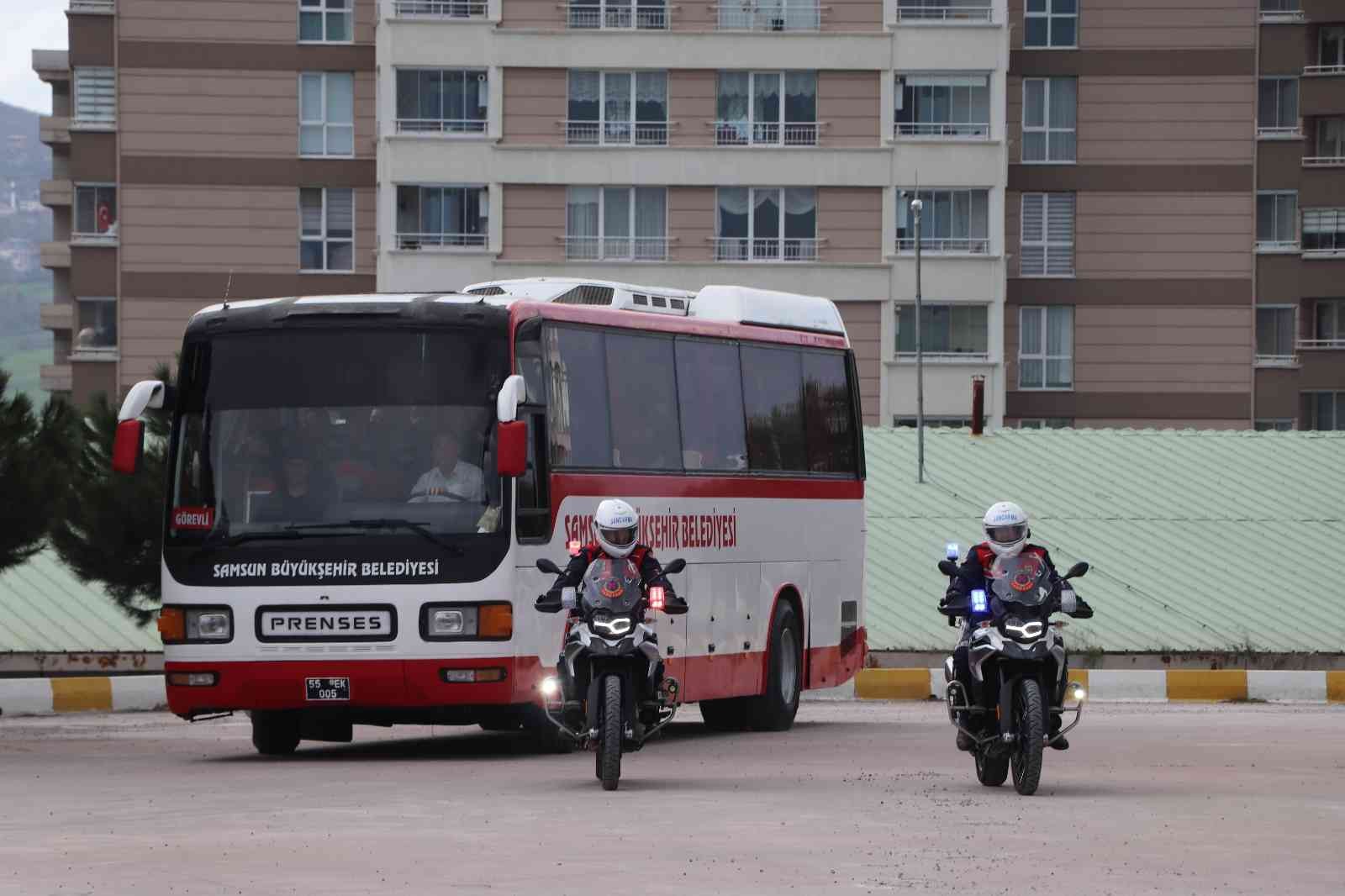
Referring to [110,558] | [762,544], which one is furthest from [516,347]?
[110,558]

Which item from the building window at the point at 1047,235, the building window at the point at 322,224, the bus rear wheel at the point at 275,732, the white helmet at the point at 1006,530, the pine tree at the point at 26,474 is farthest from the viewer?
the building window at the point at 1047,235

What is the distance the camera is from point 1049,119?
68688mm

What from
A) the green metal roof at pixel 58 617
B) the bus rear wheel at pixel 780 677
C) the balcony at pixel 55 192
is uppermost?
the balcony at pixel 55 192

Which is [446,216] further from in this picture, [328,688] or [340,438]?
[328,688]

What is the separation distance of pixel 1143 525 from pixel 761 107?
24.0 meters

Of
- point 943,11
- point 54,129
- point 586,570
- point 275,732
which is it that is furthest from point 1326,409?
point 586,570

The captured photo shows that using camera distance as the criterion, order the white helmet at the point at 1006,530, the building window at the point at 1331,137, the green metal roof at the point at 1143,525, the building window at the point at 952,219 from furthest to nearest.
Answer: the building window at the point at 1331,137, the building window at the point at 952,219, the green metal roof at the point at 1143,525, the white helmet at the point at 1006,530

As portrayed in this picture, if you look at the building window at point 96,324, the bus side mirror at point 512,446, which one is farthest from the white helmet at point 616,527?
the building window at point 96,324

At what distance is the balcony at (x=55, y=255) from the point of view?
80.7 meters

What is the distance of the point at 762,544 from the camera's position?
24.5 m

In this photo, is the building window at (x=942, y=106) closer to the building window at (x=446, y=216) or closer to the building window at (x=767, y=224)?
the building window at (x=767, y=224)

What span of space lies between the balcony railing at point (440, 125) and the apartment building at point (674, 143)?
2.4 inches

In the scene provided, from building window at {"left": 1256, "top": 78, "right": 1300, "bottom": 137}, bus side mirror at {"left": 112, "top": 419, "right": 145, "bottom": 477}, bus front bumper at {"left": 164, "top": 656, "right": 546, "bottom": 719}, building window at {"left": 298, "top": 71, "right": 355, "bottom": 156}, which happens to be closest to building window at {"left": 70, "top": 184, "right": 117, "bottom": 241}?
building window at {"left": 298, "top": 71, "right": 355, "bottom": 156}

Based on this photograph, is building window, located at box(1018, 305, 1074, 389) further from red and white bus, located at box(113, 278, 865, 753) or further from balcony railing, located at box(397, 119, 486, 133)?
red and white bus, located at box(113, 278, 865, 753)
